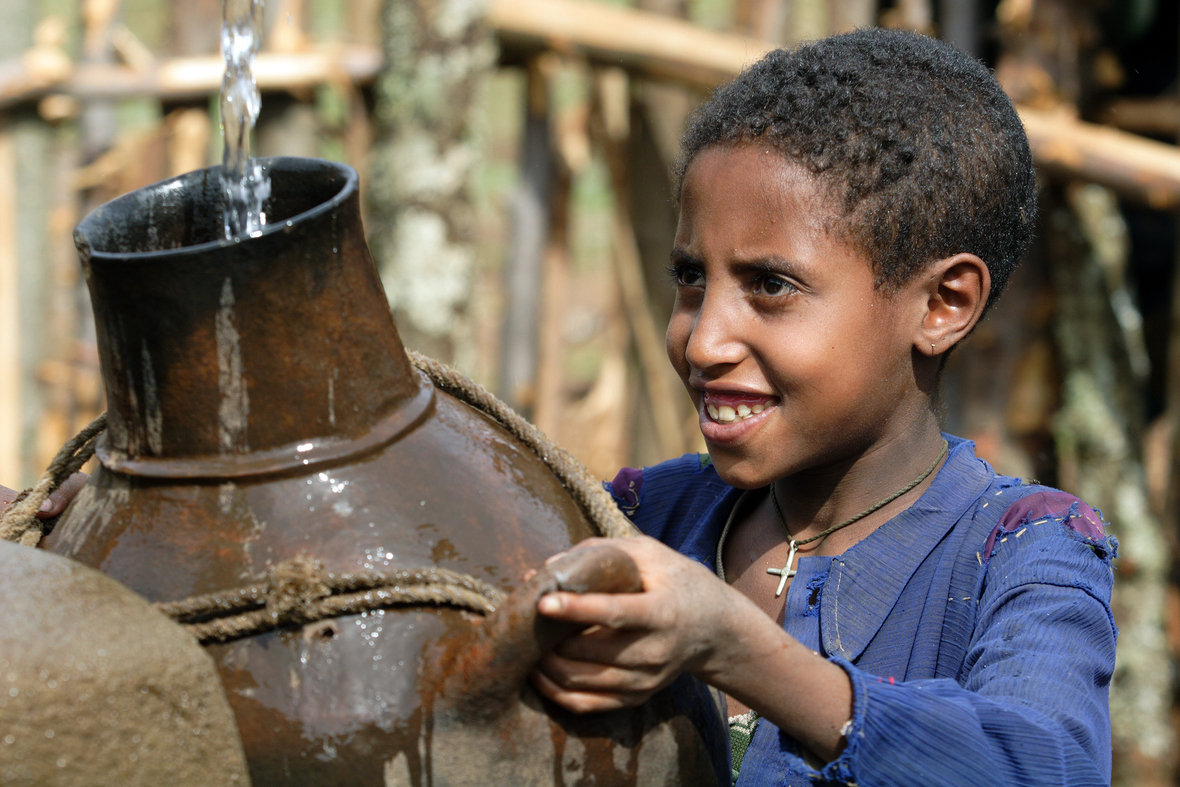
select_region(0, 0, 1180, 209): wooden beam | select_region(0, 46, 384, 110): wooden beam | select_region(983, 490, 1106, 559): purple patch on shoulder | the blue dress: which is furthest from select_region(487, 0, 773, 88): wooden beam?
select_region(983, 490, 1106, 559): purple patch on shoulder

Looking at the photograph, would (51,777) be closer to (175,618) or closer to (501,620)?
(175,618)

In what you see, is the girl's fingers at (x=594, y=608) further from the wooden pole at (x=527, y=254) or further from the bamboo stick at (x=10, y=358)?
the bamboo stick at (x=10, y=358)

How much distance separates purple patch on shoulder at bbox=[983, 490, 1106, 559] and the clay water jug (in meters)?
0.57

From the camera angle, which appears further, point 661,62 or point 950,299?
point 661,62

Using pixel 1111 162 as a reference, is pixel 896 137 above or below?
above

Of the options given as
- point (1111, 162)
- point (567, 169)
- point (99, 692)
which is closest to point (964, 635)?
point (99, 692)

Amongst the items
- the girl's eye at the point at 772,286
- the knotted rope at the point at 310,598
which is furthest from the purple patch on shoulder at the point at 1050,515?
the knotted rope at the point at 310,598

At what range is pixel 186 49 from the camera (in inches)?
223

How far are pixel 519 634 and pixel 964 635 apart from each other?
0.80m

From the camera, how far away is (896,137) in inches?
74.2

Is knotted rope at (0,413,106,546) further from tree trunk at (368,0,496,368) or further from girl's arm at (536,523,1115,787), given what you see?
tree trunk at (368,0,496,368)

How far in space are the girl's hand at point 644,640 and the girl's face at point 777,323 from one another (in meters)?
0.56

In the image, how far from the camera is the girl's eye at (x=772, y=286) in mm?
1854

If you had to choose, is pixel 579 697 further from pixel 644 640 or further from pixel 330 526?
pixel 330 526
